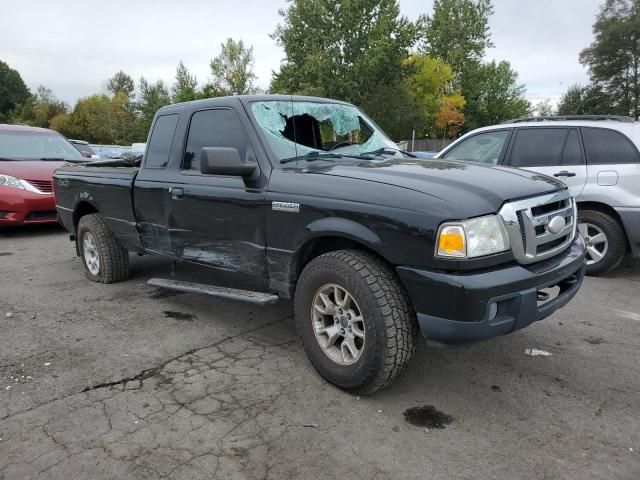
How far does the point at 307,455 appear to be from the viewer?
2.53 m

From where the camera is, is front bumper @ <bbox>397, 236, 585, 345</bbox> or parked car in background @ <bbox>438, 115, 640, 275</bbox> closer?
front bumper @ <bbox>397, 236, 585, 345</bbox>

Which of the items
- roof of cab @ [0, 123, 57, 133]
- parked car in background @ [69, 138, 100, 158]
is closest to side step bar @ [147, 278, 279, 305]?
roof of cab @ [0, 123, 57, 133]

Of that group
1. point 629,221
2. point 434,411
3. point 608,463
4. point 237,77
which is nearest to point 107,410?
point 434,411

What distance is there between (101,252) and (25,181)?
393 centimetres

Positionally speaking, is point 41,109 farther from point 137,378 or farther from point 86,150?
point 137,378

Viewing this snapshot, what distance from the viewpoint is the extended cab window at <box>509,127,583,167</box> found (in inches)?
234

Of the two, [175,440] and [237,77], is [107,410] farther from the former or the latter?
[237,77]

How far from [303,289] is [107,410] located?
1344mm

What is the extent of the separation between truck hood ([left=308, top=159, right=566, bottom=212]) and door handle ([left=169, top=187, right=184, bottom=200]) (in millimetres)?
1275

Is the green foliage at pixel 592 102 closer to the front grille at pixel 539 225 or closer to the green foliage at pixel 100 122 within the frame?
the green foliage at pixel 100 122

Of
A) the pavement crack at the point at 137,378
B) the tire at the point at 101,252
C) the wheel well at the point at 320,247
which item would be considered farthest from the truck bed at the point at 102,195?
the wheel well at the point at 320,247

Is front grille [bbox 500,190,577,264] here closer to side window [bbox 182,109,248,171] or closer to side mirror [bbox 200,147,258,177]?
side mirror [bbox 200,147,258,177]

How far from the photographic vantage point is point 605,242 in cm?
573

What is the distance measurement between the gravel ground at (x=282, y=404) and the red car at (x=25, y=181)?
426cm
